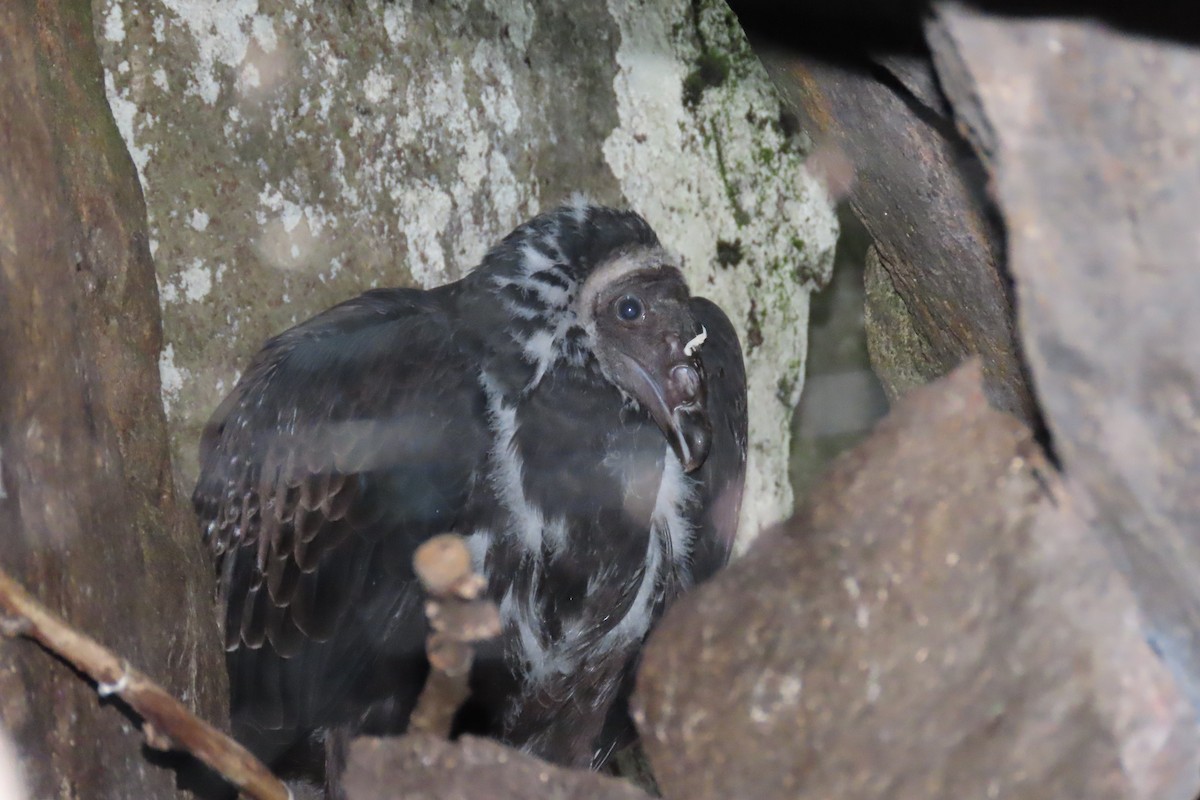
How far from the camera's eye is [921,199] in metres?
2.01

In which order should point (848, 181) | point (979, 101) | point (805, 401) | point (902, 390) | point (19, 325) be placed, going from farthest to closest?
point (805, 401)
point (902, 390)
point (848, 181)
point (19, 325)
point (979, 101)

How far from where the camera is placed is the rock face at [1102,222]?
3.49 feet

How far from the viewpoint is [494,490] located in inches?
83.0

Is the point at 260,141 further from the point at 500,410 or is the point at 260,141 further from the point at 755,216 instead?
the point at 755,216

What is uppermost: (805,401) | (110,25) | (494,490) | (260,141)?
(110,25)

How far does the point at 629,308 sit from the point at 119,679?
1.06 m

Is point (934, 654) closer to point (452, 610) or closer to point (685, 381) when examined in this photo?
point (452, 610)

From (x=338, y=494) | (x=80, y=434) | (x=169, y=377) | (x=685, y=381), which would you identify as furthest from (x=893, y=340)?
(x=80, y=434)

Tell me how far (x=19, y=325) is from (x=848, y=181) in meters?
1.46

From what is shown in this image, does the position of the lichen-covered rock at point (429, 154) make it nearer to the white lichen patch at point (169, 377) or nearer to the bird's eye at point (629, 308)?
the white lichen patch at point (169, 377)

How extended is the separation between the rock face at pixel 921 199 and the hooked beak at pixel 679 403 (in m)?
0.45

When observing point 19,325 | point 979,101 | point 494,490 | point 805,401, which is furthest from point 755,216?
point 979,101

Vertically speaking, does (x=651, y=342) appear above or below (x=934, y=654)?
below

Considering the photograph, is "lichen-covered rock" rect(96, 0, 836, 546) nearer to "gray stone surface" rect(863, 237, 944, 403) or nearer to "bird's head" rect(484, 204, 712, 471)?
"gray stone surface" rect(863, 237, 944, 403)
